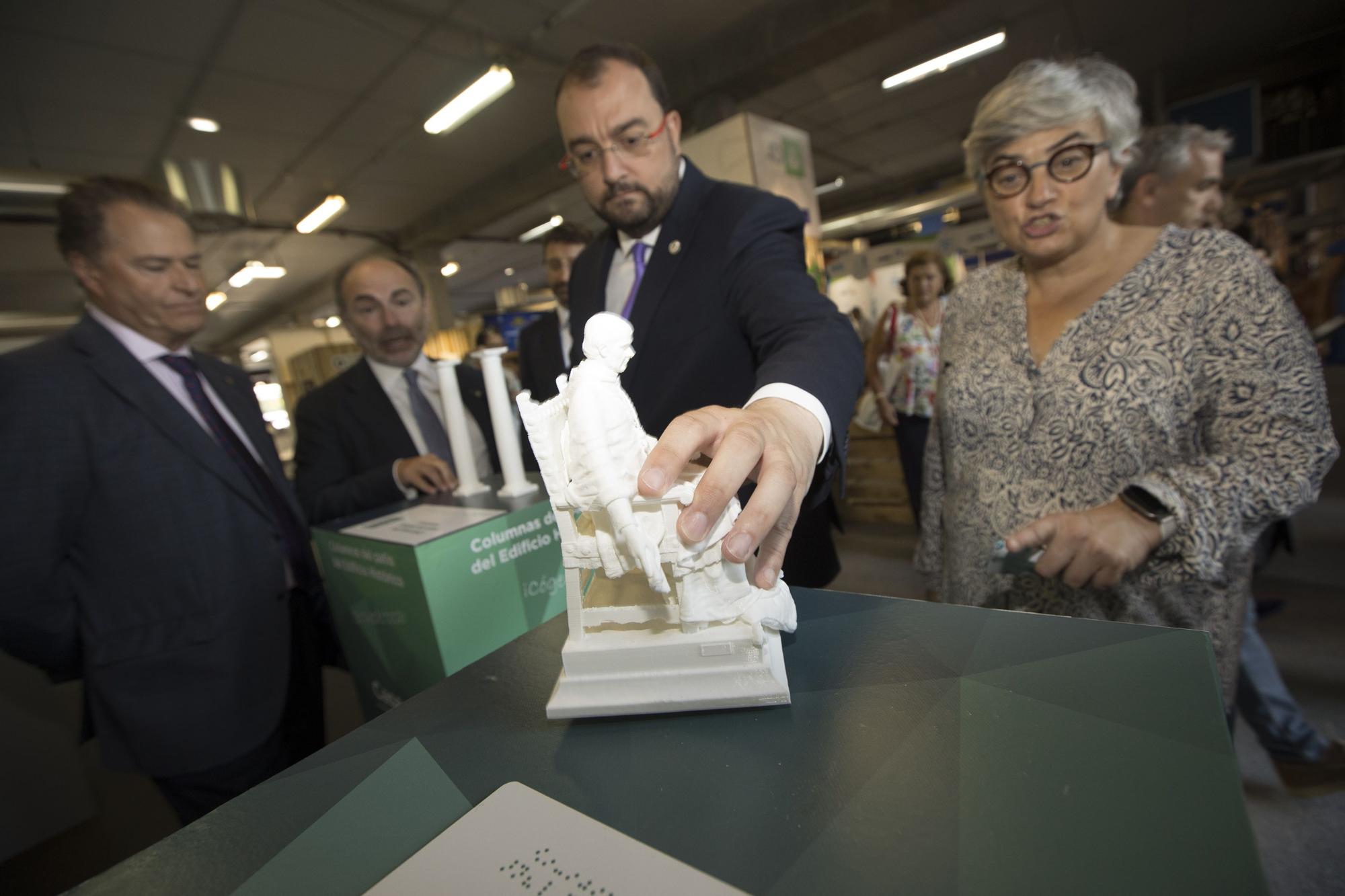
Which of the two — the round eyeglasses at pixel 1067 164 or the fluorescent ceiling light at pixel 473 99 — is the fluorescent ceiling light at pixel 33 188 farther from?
the round eyeglasses at pixel 1067 164

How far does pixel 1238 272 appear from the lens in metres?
1.15

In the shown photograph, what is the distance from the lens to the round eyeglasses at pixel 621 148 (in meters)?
1.45

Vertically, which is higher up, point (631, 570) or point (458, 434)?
point (458, 434)

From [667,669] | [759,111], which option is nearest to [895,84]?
[759,111]

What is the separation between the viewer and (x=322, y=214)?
8133 mm

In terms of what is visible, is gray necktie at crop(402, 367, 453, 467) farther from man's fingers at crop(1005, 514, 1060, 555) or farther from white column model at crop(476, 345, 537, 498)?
man's fingers at crop(1005, 514, 1060, 555)

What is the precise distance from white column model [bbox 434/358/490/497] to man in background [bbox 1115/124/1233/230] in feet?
7.78

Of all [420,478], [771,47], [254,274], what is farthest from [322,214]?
[420,478]

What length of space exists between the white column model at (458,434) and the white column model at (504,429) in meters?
0.14

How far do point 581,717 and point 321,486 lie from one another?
169 cm

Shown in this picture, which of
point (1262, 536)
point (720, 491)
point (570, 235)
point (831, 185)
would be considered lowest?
point (1262, 536)

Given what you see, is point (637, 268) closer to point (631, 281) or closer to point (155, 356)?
point (631, 281)

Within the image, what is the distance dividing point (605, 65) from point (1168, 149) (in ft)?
6.72

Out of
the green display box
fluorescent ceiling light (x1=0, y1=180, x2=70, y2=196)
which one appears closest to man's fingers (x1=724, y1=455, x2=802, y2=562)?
the green display box
